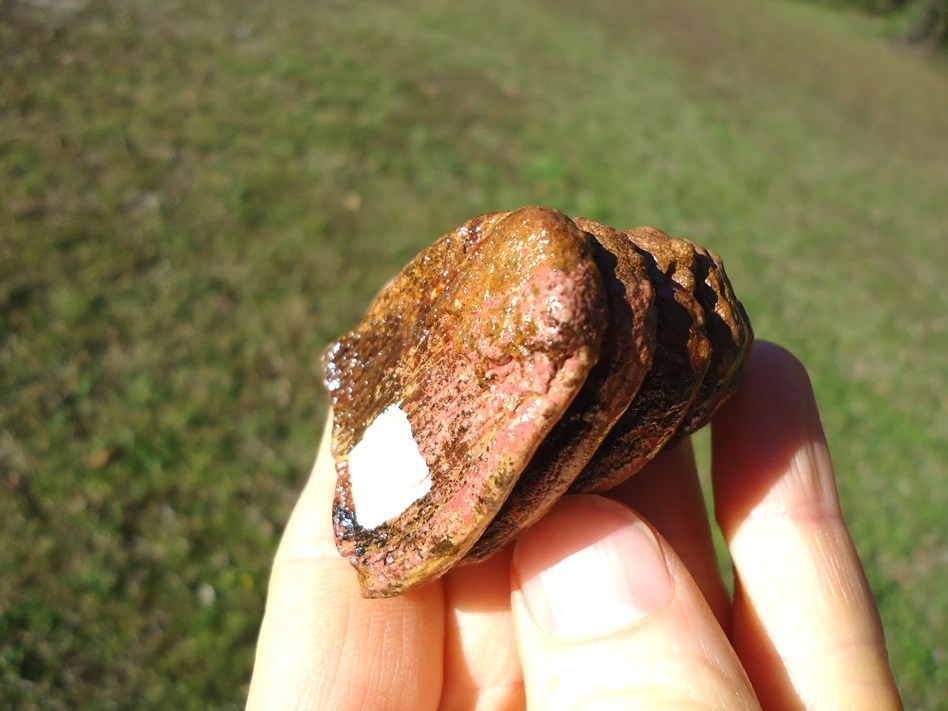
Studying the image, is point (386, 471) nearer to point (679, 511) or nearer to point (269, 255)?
point (679, 511)

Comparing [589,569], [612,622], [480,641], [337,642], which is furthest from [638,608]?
[337,642]

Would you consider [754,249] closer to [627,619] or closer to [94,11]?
[627,619]

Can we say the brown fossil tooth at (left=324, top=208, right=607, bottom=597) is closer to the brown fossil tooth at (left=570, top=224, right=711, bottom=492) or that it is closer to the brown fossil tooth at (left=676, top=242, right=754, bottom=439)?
the brown fossil tooth at (left=570, top=224, right=711, bottom=492)

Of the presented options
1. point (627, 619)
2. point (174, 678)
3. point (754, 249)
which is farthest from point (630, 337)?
point (754, 249)

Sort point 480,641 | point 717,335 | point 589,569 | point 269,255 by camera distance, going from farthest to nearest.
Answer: point 269,255 < point 480,641 < point 589,569 < point 717,335

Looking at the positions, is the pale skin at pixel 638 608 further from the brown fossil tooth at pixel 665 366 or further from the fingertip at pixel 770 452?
the brown fossil tooth at pixel 665 366

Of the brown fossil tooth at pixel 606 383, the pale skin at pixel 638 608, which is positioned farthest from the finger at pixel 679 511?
the brown fossil tooth at pixel 606 383
